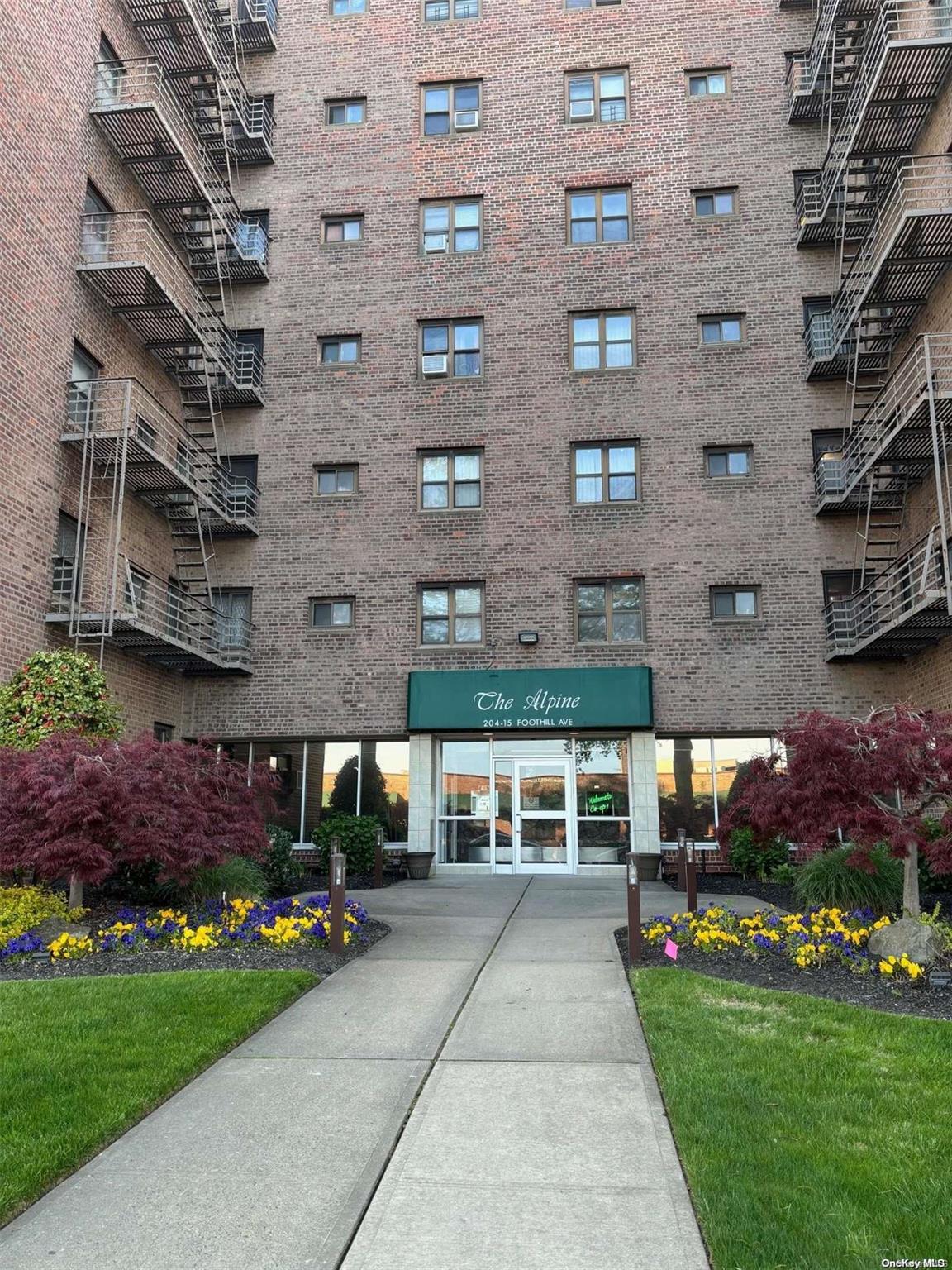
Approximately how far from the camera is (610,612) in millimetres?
21109

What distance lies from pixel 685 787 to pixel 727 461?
7270mm

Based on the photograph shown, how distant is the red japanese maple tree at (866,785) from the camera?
30.4 feet

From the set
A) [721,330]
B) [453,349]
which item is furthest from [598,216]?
[453,349]

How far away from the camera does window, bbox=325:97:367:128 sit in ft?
79.7

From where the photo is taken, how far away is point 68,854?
10.4 meters

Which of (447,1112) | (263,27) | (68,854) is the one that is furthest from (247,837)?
(263,27)

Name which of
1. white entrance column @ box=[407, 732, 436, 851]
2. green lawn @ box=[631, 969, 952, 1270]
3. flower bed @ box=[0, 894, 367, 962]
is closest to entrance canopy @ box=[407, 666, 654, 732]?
white entrance column @ box=[407, 732, 436, 851]

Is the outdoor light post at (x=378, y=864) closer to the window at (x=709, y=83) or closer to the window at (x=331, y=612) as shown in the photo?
the window at (x=331, y=612)

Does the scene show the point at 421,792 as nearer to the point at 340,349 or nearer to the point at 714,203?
the point at 340,349

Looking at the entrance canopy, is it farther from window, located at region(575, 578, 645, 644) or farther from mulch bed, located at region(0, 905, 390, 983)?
mulch bed, located at region(0, 905, 390, 983)

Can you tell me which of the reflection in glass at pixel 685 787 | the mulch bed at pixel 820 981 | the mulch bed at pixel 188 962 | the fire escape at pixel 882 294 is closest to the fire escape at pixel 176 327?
the mulch bed at pixel 188 962

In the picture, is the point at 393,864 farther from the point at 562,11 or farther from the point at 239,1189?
the point at 562,11

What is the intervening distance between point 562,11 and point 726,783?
19232 millimetres

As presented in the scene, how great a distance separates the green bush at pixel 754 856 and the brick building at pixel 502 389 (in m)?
1.20
